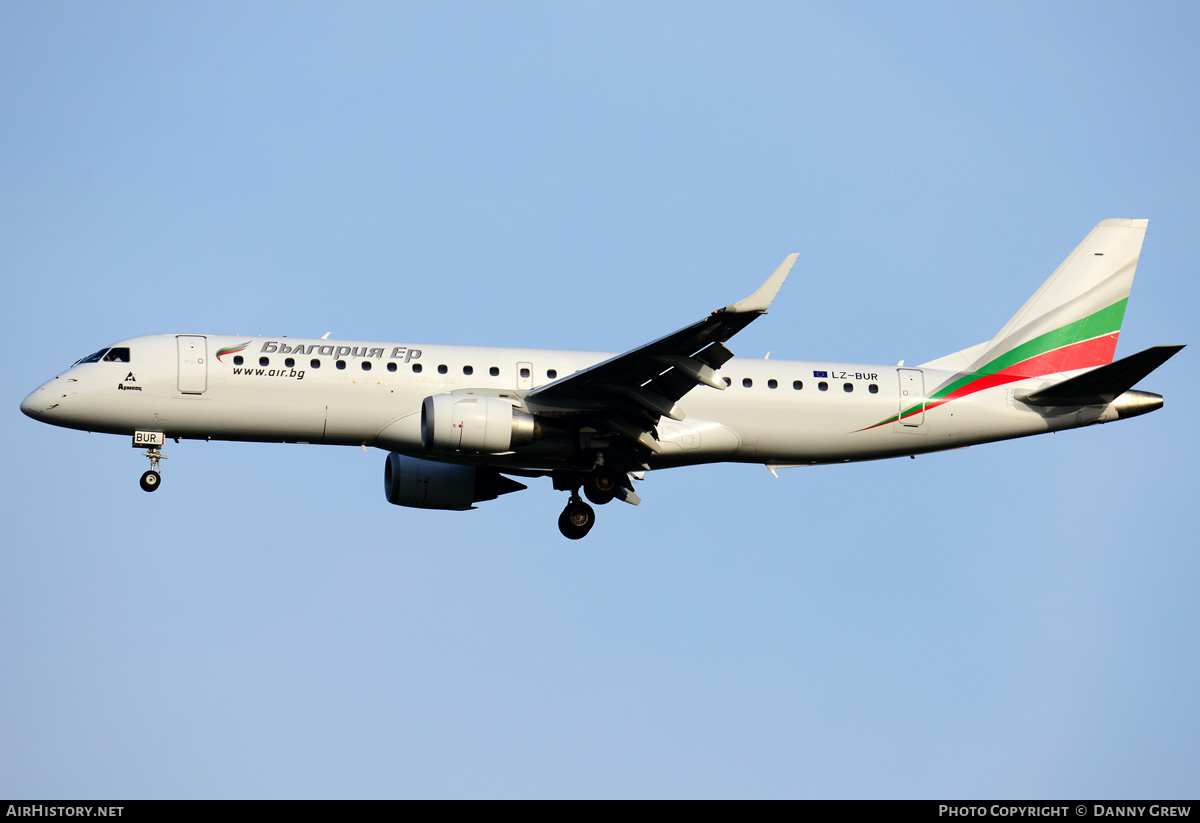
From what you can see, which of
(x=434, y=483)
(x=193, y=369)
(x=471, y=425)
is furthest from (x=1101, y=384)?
(x=193, y=369)

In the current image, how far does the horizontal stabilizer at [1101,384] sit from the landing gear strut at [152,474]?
66.7ft

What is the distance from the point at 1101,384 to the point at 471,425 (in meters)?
14.9

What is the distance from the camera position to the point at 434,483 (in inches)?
1332

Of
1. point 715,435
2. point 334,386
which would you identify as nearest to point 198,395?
point 334,386

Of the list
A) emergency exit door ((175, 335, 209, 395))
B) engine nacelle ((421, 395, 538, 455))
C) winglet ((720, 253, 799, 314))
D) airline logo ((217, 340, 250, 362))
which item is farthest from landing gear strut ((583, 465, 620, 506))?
emergency exit door ((175, 335, 209, 395))

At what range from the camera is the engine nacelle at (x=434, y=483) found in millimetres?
33844

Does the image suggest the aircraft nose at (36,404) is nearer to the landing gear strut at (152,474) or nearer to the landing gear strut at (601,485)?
the landing gear strut at (152,474)

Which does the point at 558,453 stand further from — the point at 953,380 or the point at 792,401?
the point at 953,380

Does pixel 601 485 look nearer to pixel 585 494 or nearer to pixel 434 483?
pixel 585 494

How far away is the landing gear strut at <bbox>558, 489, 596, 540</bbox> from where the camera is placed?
3309 cm
